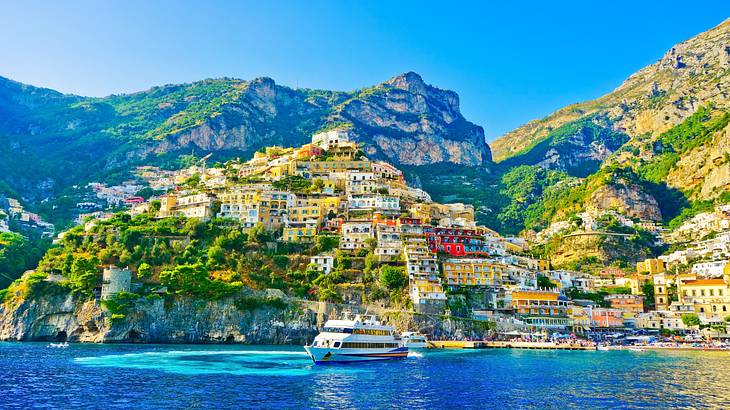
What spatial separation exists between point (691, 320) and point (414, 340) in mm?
49345

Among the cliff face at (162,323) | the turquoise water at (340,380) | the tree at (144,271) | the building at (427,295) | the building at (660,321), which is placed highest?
the tree at (144,271)

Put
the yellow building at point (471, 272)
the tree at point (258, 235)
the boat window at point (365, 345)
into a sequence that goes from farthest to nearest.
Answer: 1. the yellow building at point (471, 272)
2. the tree at point (258, 235)
3. the boat window at point (365, 345)

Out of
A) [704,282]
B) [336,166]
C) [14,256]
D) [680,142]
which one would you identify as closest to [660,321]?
[704,282]

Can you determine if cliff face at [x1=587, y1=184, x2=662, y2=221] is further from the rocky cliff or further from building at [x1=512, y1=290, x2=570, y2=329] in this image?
the rocky cliff

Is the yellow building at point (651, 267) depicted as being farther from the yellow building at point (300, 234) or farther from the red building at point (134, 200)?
the red building at point (134, 200)

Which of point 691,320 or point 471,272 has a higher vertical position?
point 471,272

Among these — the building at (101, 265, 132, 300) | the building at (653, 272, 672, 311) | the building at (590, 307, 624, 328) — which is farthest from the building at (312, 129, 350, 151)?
the building at (653, 272, 672, 311)

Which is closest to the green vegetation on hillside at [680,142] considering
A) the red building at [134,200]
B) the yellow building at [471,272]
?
the yellow building at [471,272]

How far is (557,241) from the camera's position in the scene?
146 meters

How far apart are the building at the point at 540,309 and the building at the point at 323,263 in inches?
1167

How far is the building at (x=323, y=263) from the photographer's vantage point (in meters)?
94.3

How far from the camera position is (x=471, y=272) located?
100188 mm

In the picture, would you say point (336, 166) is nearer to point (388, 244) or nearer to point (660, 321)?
point (388, 244)

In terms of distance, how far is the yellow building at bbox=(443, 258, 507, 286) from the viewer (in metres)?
99.0
